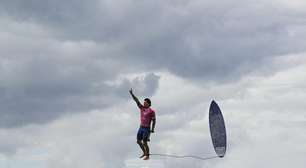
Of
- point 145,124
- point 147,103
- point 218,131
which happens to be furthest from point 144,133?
point 218,131

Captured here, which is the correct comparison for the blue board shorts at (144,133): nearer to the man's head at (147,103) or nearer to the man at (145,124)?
the man at (145,124)

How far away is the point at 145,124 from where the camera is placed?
39031 millimetres

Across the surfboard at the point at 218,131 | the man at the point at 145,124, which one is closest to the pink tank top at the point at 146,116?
the man at the point at 145,124

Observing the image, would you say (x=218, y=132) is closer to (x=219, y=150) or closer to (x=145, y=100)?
(x=219, y=150)

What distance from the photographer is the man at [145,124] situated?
3853cm

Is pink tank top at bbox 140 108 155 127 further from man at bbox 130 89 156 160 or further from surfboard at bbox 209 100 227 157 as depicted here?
surfboard at bbox 209 100 227 157

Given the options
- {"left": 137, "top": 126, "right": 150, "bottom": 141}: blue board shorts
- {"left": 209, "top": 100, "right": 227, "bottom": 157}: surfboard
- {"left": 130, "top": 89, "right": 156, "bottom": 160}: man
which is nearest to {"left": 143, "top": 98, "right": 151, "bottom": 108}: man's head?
{"left": 130, "top": 89, "right": 156, "bottom": 160}: man

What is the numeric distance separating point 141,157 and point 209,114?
440 inches

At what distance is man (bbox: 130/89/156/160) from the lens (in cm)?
3853

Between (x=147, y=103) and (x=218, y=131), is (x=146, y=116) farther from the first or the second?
(x=218, y=131)

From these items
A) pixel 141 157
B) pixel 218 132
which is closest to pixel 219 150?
pixel 218 132

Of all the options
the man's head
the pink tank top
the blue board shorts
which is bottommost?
the blue board shorts

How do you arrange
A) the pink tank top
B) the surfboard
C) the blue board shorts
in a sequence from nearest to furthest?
the pink tank top → the blue board shorts → the surfboard

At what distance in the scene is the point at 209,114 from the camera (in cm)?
4831
